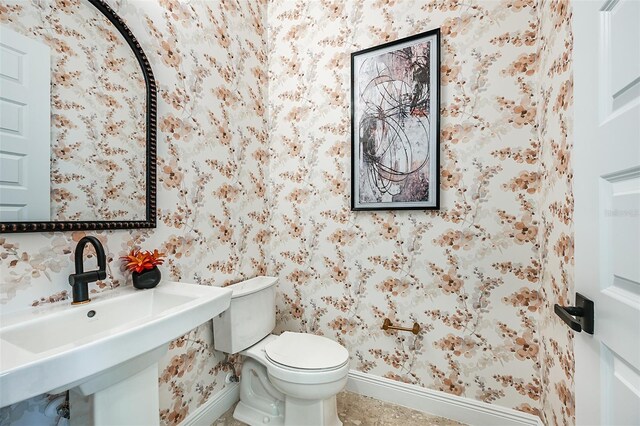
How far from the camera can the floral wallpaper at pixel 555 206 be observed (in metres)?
1.00

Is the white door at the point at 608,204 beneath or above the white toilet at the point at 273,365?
above

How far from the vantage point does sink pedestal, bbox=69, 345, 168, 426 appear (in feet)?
2.57

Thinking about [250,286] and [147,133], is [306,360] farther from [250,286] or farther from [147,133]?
[147,133]

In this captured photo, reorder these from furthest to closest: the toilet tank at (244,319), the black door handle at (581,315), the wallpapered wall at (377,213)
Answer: the toilet tank at (244,319)
the wallpapered wall at (377,213)
the black door handle at (581,315)

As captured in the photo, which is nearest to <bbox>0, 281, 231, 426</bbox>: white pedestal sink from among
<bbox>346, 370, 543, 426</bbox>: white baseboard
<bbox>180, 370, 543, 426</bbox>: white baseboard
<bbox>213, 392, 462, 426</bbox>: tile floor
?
<bbox>180, 370, 543, 426</bbox>: white baseboard

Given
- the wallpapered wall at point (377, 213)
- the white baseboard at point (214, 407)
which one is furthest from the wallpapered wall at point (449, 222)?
the white baseboard at point (214, 407)

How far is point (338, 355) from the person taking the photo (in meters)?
1.41

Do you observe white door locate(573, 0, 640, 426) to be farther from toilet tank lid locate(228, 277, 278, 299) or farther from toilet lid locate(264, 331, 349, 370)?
toilet tank lid locate(228, 277, 278, 299)

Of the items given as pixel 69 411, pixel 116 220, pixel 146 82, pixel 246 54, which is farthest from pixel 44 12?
pixel 69 411

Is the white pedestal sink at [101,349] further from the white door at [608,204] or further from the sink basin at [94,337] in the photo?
the white door at [608,204]

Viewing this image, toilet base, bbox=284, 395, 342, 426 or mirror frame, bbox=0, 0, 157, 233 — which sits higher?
mirror frame, bbox=0, 0, 157, 233

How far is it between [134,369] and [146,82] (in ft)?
3.77

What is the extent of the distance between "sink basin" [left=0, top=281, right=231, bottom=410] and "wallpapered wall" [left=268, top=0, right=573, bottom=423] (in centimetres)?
93

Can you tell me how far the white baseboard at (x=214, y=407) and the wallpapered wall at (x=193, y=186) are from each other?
45mm
